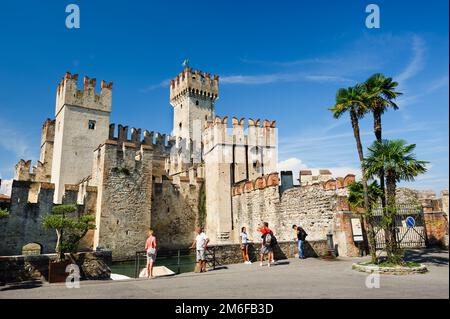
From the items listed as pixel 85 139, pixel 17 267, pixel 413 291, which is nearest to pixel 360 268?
pixel 413 291

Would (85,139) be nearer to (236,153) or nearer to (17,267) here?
(236,153)

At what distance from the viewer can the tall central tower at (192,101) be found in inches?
1895

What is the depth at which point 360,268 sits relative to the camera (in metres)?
10.5

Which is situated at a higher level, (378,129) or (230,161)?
(230,161)

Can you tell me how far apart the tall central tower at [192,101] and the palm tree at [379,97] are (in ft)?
119

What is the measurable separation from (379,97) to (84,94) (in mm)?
29003

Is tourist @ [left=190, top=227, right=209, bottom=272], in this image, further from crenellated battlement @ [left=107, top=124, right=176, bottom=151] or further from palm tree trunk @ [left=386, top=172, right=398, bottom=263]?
crenellated battlement @ [left=107, top=124, right=176, bottom=151]

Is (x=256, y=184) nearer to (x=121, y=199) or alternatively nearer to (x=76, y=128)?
(x=121, y=199)

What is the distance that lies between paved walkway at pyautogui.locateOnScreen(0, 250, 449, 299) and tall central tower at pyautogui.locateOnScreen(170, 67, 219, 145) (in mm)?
37229

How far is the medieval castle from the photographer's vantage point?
2064cm

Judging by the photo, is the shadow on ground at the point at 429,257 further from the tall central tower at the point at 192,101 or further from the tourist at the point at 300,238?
the tall central tower at the point at 192,101

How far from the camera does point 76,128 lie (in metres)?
31.3

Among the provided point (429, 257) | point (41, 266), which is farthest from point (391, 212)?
point (41, 266)
